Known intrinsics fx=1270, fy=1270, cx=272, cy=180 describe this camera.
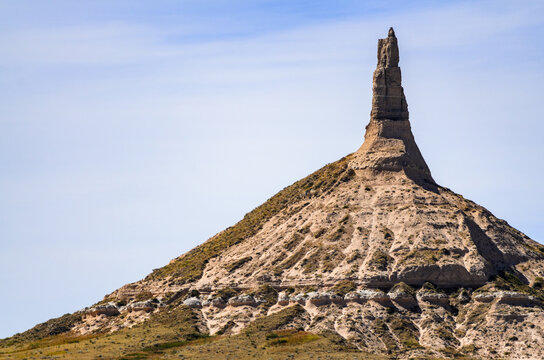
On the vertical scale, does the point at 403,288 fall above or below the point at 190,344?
above

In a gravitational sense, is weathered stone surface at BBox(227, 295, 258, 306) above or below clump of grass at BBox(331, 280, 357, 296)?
above

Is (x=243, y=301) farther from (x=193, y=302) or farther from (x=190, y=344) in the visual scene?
(x=190, y=344)

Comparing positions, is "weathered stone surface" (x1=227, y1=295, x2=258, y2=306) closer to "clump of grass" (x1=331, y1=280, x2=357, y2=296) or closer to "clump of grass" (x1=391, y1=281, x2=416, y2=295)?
"clump of grass" (x1=331, y1=280, x2=357, y2=296)

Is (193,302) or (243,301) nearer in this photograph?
(243,301)

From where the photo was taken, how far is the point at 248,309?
18625cm

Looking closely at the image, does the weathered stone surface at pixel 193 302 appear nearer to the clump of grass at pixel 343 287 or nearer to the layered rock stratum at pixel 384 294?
the layered rock stratum at pixel 384 294

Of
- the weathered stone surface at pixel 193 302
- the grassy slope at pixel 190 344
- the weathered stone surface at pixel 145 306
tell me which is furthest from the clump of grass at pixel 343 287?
the weathered stone surface at pixel 145 306

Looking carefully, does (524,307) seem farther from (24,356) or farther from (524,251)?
(24,356)

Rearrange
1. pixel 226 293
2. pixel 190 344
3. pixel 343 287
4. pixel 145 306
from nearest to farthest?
pixel 190 344 → pixel 343 287 → pixel 226 293 → pixel 145 306

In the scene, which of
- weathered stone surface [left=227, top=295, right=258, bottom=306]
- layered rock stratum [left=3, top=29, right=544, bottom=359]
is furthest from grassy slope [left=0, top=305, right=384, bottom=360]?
weathered stone surface [left=227, top=295, right=258, bottom=306]

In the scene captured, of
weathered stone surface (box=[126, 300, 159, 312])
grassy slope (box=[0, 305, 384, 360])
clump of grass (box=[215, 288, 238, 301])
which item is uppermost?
weathered stone surface (box=[126, 300, 159, 312])

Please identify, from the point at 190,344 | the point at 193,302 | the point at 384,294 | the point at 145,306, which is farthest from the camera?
the point at 145,306

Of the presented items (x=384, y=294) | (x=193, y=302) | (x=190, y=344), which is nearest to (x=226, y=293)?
(x=193, y=302)

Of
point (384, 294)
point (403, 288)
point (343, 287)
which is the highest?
point (343, 287)
